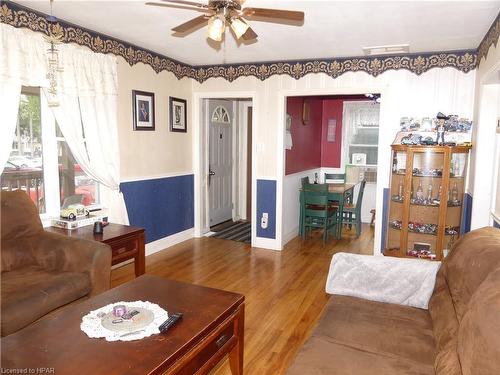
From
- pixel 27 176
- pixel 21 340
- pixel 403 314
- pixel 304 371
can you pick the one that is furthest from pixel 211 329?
pixel 27 176

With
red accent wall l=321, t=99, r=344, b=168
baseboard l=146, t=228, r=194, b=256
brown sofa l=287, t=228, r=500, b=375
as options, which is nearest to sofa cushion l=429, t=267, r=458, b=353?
brown sofa l=287, t=228, r=500, b=375

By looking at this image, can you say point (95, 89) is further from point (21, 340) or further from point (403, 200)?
point (403, 200)

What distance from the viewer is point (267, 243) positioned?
16.4 ft

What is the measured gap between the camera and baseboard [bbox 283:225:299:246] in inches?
203

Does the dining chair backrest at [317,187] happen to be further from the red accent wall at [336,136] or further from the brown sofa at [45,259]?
the brown sofa at [45,259]

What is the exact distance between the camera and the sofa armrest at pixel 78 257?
2.70m

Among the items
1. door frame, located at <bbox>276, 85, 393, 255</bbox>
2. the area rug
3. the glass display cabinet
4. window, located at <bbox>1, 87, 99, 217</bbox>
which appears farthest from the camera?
the area rug

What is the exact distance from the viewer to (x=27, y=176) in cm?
324

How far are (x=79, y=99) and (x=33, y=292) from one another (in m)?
1.84

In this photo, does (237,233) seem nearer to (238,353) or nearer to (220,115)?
(220,115)

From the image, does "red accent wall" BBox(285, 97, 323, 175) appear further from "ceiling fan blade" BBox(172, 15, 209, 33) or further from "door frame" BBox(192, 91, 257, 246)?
"ceiling fan blade" BBox(172, 15, 209, 33)

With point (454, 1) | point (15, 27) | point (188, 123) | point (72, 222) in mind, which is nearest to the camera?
point (454, 1)

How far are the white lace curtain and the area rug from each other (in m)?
1.83

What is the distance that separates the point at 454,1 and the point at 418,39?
3.21 ft
